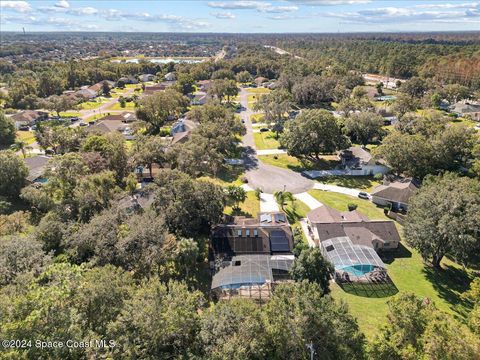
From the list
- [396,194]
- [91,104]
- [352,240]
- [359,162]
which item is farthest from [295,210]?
[91,104]

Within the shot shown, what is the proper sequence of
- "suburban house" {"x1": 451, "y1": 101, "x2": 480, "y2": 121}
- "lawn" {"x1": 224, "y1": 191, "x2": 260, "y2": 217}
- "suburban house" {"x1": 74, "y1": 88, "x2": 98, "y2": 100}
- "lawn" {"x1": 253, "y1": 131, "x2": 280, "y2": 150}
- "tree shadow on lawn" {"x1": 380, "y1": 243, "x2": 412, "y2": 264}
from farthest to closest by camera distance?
"suburban house" {"x1": 74, "y1": 88, "x2": 98, "y2": 100}
"suburban house" {"x1": 451, "y1": 101, "x2": 480, "y2": 121}
"lawn" {"x1": 253, "y1": 131, "x2": 280, "y2": 150}
"lawn" {"x1": 224, "y1": 191, "x2": 260, "y2": 217}
"tree shadow on lawn" {"x1": 380, "y1": 243, "x2": 412, "y2": 264}

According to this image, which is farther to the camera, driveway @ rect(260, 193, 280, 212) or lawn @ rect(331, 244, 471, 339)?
driveway @ rect(260, 193, 280, 212)

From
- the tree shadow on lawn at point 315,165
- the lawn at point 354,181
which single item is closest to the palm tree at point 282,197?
the lawn at point 354,181

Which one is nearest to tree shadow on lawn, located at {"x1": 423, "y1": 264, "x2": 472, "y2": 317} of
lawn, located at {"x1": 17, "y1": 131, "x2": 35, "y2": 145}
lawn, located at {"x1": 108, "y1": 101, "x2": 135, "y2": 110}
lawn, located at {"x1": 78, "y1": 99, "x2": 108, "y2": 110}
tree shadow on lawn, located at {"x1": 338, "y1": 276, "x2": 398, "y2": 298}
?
tree shadow on lawn, located at {"x1": 338, "y1": 276, "x2": 398, "y2": 298}

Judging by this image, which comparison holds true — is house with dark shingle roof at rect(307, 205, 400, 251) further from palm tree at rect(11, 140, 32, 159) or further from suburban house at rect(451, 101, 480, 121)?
suburban house at rect(451, 101, 480, 121)

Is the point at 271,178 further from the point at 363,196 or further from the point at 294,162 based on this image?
the point at 363,196

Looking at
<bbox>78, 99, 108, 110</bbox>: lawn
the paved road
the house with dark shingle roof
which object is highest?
the house with dark shingle roof
